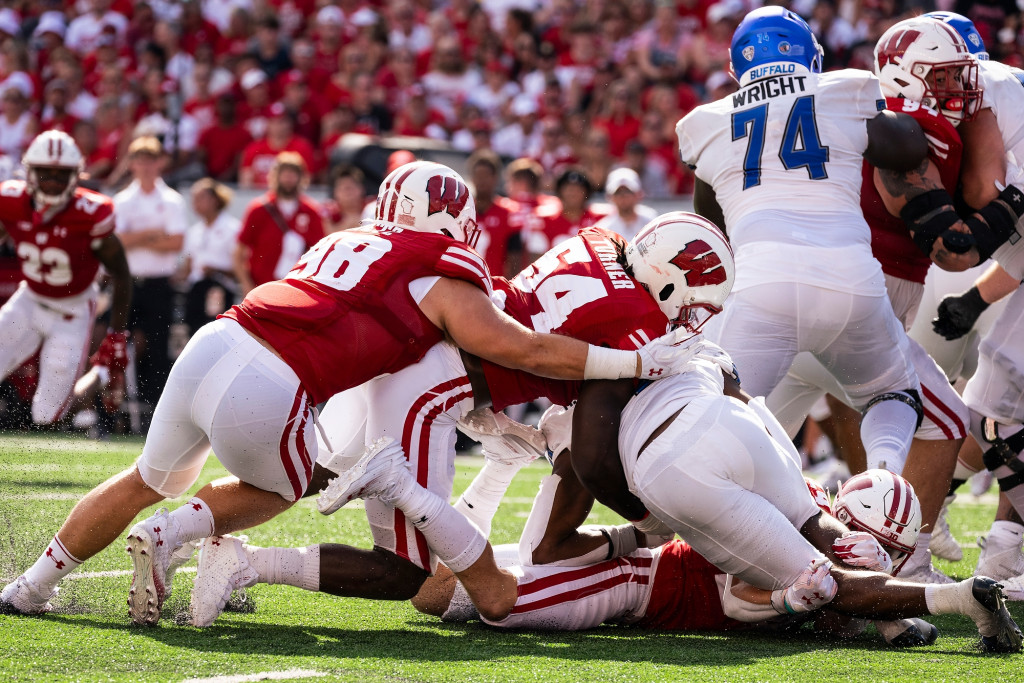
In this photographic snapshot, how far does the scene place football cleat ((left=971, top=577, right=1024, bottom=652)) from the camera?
119 inches

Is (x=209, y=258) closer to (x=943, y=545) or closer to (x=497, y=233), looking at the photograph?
(x=497, y=233)

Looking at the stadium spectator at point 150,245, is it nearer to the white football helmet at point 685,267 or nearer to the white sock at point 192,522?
the white sock at point 192,522

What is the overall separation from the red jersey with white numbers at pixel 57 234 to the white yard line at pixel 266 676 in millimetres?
4276

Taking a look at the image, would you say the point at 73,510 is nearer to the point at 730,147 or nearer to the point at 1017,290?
the point at 730,147

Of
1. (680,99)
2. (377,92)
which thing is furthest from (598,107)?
(377,92)

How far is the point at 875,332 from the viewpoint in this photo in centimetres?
403

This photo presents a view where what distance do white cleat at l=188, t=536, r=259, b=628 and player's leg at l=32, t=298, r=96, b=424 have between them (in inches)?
135

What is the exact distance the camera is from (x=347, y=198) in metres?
8.97

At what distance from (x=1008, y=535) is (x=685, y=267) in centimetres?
167

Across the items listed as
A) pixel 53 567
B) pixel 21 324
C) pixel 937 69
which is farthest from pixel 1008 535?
pixel 21 324

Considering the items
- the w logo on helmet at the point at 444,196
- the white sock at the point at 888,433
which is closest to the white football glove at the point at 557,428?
the w logo on helmet at the point at 444,196

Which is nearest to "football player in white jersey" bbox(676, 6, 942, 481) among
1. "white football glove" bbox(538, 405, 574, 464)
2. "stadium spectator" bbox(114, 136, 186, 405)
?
"white football glove" bbox(538, 405, 574, 464)

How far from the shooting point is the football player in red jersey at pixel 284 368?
10.7ft

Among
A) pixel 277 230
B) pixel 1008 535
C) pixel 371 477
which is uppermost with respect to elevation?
pixel 277 230
